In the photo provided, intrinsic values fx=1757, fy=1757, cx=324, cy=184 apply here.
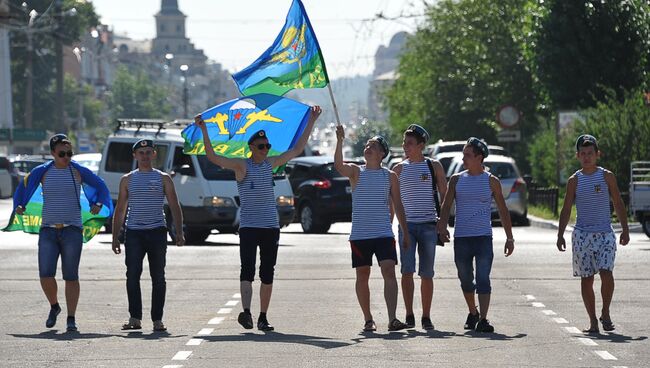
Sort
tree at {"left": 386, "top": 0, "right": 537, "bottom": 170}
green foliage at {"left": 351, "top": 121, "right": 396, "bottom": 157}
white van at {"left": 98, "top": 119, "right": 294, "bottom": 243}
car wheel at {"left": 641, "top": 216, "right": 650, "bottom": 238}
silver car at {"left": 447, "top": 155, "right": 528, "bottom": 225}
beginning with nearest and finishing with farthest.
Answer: white van at {"left": 98, "top": 119, "right": 294, "bottom": 243}
car wheel at {"left": 641, "top": 216, "right": 650, "bottom": 238}
silver car at {"left": 447, "top": 155, "right": 528, "bottom": 225}
tree at {"left": 386, "top": 0, "right": 537, "bottom": 170}
green foliage at {"left": 351, "top": 121, "right": 396, "bottom": 157}

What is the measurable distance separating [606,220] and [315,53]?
367cm

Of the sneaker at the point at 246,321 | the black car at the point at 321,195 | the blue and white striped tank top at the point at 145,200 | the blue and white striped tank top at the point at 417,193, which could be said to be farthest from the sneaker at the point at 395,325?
the black car at the point at 321,195

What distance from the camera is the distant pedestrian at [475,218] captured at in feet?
49.0

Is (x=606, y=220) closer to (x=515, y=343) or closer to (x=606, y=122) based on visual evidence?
(x=515, y=343)

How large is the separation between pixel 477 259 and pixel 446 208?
1.80ft

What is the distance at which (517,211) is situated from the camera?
3941 centimetres

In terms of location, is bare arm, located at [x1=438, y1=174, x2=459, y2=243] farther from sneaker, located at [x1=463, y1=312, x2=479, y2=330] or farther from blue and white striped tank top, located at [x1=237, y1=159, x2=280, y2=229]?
blue and white striped tank top, located at [x1=237, y1=159, x2=280, y2=229]

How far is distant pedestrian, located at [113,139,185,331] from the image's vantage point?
15.2 metres

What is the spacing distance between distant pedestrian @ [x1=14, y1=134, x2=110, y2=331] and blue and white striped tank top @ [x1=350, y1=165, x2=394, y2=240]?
2.51 metres

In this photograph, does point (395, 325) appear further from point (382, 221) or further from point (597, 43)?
point (597, 43)

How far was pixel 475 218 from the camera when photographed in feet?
49.3

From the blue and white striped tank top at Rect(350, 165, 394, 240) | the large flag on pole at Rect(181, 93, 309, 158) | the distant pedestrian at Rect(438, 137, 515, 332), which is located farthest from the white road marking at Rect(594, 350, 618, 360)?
the large flag on pole at Rect(181, 93, 309, 158)

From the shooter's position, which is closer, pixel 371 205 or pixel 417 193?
pixel 371 205

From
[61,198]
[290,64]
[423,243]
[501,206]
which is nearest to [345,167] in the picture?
[423,243]
